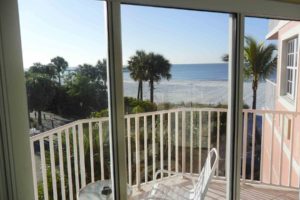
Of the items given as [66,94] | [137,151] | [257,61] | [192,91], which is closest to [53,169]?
[66,94]

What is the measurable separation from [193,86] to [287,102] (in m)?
1.19

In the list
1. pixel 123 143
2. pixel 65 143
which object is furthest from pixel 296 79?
pixel 65 143

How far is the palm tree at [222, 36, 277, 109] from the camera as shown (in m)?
1.75

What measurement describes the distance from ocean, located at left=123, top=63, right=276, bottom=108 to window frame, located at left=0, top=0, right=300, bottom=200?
8 cm

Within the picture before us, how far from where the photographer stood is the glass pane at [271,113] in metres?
1.80

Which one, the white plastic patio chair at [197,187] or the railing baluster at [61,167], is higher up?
the railing baluster at [61,167]

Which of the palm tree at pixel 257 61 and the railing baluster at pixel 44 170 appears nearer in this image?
the railing baluster at pixel 44 170

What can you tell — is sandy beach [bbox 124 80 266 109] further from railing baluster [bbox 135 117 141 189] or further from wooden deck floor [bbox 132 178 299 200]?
wooden deck floor [bbox 132 178 299 200]

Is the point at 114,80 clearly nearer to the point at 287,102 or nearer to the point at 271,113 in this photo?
the point at 271,113

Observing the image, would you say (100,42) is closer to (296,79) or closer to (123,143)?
(123,143)

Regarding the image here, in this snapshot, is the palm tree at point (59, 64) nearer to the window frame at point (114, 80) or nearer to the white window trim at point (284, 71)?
the window frame at point (114, 80)

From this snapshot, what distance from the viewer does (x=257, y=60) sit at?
1.80 meters

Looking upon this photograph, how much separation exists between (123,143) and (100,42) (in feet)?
1.81

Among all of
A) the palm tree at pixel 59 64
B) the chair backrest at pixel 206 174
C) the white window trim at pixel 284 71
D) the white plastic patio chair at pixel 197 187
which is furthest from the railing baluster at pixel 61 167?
the white window trim at pixel 284 71
